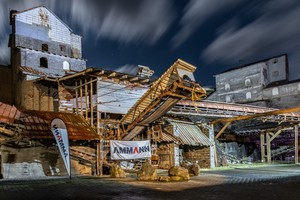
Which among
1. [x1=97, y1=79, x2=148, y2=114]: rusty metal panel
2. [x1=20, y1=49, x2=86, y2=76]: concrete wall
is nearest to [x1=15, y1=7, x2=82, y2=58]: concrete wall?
[x1=20, y1=49, x2=86, y2=76]: concrete wall

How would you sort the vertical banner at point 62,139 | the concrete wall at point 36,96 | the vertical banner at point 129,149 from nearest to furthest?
the vertical banner at point 62,139 < the vertical banner at point 129,149 < the concrete wall at point 36,96

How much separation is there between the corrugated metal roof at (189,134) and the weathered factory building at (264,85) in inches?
988

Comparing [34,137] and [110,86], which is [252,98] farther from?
[34,137]

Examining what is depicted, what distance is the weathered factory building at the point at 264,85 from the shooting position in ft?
153

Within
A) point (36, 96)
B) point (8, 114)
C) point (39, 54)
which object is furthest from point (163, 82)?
point (39, 54)

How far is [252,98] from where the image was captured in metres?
50.8

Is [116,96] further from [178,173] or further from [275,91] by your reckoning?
[275,91]

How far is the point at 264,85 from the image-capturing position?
49.6 m

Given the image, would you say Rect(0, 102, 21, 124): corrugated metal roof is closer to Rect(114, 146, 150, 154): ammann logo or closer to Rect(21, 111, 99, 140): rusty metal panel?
Rect(21, 111, 99, 140): rusty metal panel

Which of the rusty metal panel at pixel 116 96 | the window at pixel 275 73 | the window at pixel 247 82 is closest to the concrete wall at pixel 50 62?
the rusty metal panel at pixel 116 96

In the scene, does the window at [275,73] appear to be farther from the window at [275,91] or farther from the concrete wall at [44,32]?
the concrete wall at [44,32]

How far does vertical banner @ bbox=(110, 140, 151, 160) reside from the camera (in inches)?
794

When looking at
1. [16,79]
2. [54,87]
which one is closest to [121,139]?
[54,87]

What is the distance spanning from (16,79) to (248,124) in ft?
86.2
